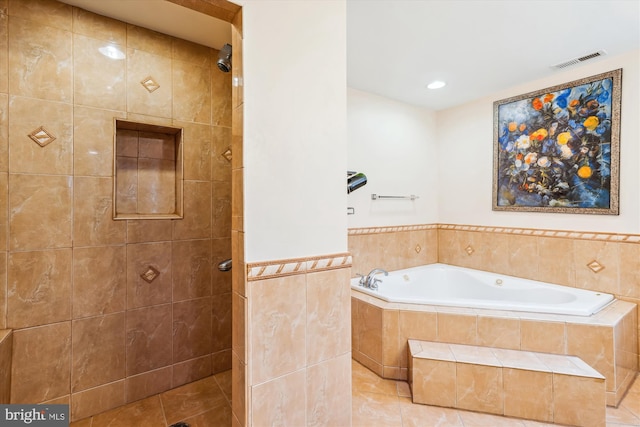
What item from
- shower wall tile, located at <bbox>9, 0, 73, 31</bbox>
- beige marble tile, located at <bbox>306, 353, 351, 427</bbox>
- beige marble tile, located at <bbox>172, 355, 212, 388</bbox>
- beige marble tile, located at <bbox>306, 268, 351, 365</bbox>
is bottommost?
beige marble tile, located at <bbox>172, 355, 212, 388</bbox>

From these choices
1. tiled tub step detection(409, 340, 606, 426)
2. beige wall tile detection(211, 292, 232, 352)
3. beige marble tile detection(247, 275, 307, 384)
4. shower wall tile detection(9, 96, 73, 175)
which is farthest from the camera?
beige wall tile detection(211, 292, 232, 352)

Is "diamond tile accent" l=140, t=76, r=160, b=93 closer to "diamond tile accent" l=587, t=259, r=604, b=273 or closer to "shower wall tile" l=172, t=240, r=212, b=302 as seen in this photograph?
"shower wall tile" l=172, t=240, r=212, b=302

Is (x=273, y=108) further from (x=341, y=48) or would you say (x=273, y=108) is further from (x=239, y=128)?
(x=341, y=48)

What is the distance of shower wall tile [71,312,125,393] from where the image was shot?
1711mm

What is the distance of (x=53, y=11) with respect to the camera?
1628 millimetres

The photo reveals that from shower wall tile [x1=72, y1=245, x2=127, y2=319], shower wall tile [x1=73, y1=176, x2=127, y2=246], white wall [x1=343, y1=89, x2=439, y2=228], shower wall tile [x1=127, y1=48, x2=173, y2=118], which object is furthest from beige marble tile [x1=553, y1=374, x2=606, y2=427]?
shower wall tile [x1=127, y1=48, x2=173, y2=118]

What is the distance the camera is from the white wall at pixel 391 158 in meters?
3.07

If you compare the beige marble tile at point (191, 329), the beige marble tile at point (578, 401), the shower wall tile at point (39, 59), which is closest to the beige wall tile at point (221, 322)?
the beige marble tile at point (191, 329)

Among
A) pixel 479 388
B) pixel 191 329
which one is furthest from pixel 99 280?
pixel 479 388

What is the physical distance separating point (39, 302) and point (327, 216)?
1.65m

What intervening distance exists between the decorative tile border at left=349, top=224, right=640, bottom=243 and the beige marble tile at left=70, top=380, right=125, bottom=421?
2.13 metres

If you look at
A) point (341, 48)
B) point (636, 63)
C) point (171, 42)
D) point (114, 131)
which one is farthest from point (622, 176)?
point (114, 131)

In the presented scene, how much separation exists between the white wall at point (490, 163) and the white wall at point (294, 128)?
2.42m

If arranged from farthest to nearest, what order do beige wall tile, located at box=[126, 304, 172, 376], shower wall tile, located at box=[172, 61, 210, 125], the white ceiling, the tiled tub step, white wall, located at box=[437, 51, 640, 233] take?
white wall, located at box=[437, 51, 640, 233] → shower wall tile, located at box=[172, 61, 210, 125] → beige wall tile, located at box=[126, 304, 172, 376] → the white ceiling → the tiled tub step
